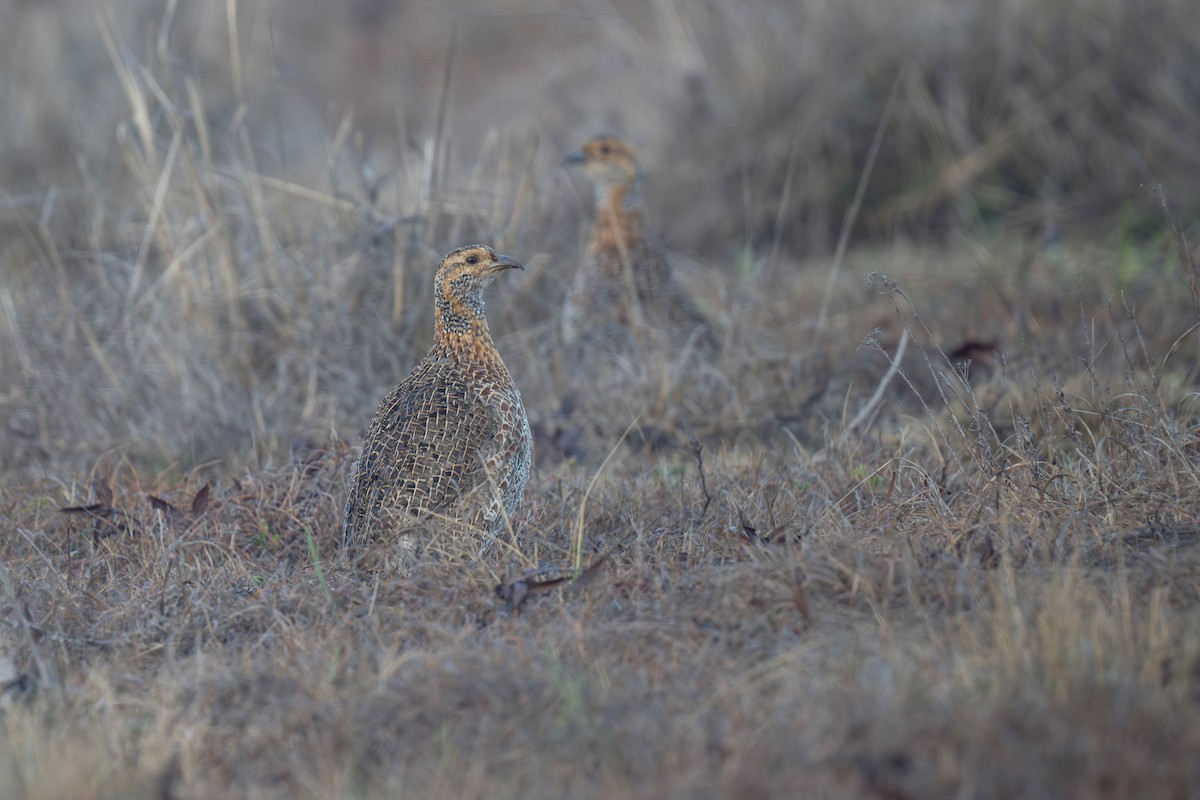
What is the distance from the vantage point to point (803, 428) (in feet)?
18.4

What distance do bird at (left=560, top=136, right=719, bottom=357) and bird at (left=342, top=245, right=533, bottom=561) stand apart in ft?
5.73

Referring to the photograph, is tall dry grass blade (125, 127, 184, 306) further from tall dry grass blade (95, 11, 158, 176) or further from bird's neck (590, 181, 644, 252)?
bird's neck (590, 181, 644, 252)

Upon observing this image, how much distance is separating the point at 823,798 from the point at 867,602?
0.95m

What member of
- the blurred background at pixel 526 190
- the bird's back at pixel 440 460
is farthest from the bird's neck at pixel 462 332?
the blurred background at pixel 526 190

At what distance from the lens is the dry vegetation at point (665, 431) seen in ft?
8.96

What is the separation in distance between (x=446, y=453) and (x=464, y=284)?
0.67m

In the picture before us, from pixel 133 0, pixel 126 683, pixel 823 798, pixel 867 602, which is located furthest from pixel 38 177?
pixel 823 798


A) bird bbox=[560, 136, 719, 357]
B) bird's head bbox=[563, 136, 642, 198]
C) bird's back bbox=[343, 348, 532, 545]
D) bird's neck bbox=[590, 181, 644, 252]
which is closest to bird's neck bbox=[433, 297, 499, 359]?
bird's back bbox=[343, 348, 532, 545]

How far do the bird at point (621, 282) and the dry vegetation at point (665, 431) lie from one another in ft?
0.64

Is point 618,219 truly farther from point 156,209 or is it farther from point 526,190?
point 156,209

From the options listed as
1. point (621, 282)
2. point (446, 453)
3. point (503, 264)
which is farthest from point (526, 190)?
point (446, 453)

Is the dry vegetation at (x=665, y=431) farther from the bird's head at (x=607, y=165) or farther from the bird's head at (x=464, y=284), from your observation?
the bird's head at (x=464, y=284)

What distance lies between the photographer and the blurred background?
5.89 metres

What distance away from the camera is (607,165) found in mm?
7188
